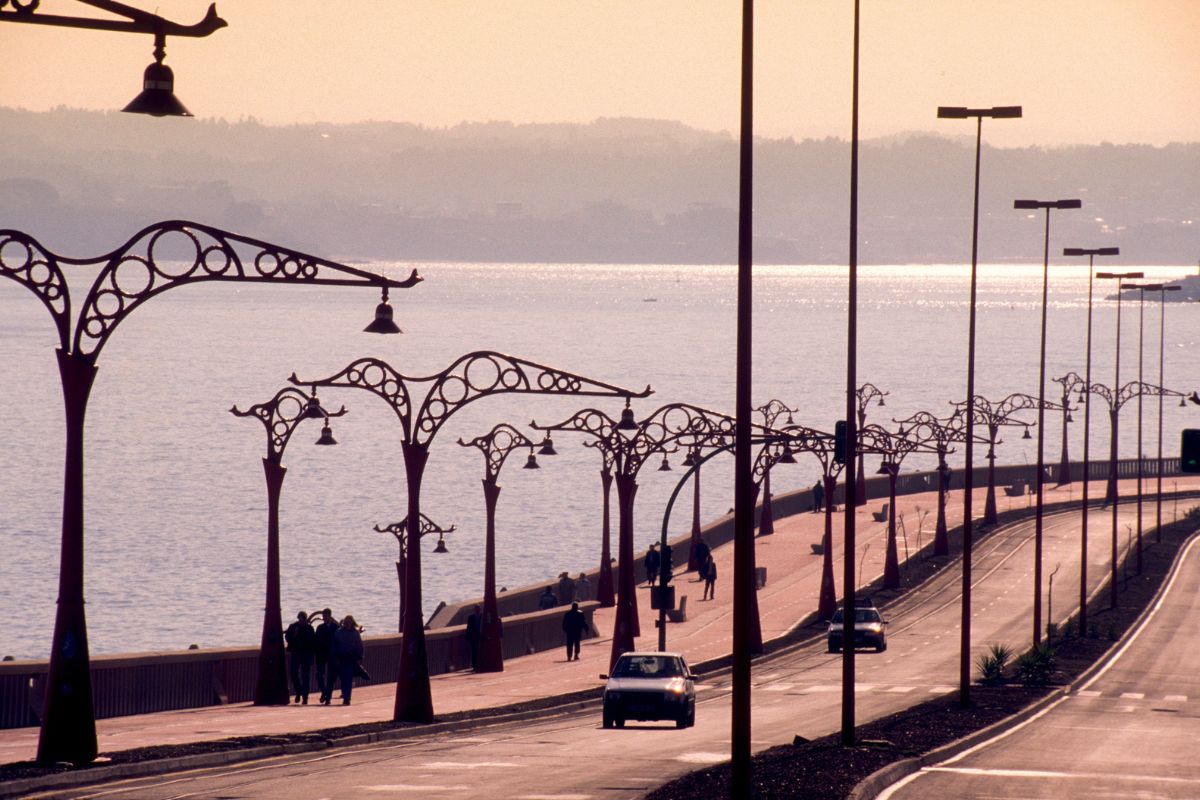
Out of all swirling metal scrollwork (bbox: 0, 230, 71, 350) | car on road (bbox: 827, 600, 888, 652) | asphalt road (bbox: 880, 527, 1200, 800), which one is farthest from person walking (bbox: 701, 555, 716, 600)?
swirling metal scrollwork (bbox: 0, 230, 71, 350)

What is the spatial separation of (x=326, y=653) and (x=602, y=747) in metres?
9.42

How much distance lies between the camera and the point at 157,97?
18.7 metres

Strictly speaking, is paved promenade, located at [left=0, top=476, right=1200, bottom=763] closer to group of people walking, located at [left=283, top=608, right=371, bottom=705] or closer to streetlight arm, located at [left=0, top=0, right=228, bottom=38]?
group of people walking, located at [left=283, top=608, right=371, bottom=705]

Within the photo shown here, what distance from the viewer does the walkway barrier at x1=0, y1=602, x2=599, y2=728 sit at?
3166 centimetres

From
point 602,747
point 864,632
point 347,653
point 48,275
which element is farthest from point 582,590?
point 48,275

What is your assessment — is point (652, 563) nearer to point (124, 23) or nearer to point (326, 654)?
point (326, 654)

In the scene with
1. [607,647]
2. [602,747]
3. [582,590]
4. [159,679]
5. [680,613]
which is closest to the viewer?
[602,747]

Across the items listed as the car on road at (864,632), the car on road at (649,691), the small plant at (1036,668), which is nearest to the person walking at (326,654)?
the car on road at (649,691)

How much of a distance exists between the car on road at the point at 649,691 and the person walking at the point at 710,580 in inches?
1242

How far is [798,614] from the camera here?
6919 cm

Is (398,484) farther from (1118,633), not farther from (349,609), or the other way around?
(1118,633)

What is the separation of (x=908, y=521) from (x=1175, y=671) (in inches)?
1684

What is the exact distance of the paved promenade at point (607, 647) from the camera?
3266cm

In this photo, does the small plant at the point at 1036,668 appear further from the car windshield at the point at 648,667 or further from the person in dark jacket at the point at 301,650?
the person in dark jacket at the point at 301,650
